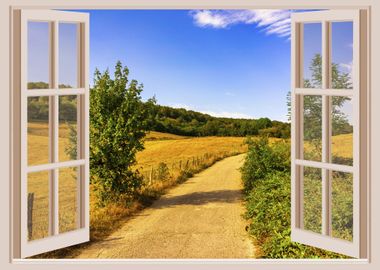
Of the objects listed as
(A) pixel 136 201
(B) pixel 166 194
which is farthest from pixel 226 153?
(A) pixel 136 201

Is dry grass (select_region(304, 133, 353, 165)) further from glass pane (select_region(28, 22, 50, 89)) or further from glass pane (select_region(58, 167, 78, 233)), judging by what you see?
glass pane (select_region(28, 22, 50, 89))

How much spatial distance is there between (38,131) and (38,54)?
60cm

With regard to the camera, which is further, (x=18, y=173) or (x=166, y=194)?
(x=166, y=194)

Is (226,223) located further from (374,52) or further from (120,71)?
(374,52)

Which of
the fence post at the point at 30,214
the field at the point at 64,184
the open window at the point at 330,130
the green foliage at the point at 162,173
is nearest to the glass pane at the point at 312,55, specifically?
the open window at the point at 330,130

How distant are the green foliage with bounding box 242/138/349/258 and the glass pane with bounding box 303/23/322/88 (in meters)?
0.92

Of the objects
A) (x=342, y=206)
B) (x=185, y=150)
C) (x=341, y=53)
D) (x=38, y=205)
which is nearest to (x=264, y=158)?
(x=342, y=206)

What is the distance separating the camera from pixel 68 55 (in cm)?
420

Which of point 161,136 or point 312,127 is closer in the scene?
point 312,127

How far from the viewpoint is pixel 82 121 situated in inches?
167

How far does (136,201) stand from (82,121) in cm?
746

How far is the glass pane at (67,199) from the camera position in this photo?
13.7 ft

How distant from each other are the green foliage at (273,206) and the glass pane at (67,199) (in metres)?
1.94

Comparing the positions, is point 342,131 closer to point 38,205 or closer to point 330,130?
point 330,130
